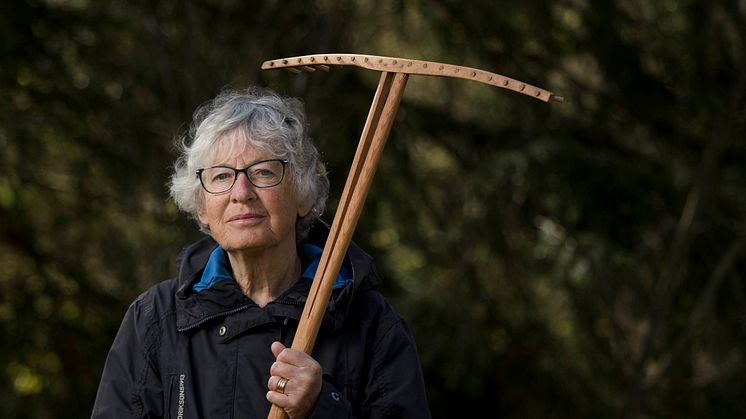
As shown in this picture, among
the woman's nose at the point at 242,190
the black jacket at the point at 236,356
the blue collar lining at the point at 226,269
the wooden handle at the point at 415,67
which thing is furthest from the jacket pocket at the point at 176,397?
the wooden handle at the point at 415,67

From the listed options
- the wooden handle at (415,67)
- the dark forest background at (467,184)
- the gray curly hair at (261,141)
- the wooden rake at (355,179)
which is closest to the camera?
the wooden handle at (415,67)

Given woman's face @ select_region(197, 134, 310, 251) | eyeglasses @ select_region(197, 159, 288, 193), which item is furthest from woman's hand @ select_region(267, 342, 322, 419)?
eyeglasses @ select_region(197, 159, 288, 193)

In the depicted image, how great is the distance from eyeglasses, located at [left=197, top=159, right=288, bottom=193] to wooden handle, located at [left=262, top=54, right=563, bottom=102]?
0.75ft

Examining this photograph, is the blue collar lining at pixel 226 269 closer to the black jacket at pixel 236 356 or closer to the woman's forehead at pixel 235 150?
the black jacket at pixel 236 356

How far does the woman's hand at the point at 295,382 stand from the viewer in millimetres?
→ 2367

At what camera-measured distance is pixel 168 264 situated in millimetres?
5762

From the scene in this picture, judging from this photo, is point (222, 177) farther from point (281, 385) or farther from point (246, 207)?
point (281, 385)

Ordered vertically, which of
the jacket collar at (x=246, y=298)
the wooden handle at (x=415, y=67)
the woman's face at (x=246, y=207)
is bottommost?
the jacket collar at (x=246, y=298)

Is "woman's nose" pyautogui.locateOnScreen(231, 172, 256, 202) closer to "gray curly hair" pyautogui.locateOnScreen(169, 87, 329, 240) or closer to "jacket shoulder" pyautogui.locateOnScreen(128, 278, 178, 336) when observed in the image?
"gray curly hair" pyautogui.locateOnScreen(169, 87, 329, 240)

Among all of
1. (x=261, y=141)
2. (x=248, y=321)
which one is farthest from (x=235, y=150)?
(x=248, y=321)

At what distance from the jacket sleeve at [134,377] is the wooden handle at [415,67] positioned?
0.65 m

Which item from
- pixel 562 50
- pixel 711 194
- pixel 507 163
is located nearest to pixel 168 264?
pixel 507 163

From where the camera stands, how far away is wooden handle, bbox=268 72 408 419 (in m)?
2.44

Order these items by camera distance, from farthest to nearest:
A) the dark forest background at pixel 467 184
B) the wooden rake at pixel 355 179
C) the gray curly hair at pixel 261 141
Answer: the dark forest background at pixel 467 184, the gray curly hair at pixel 261 141, the wooden rake at pixel 355 179
